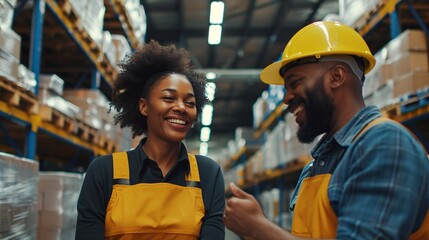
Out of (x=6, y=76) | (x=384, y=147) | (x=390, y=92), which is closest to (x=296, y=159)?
(x=390, y=92)

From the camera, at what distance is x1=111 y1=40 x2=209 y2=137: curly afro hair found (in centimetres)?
258

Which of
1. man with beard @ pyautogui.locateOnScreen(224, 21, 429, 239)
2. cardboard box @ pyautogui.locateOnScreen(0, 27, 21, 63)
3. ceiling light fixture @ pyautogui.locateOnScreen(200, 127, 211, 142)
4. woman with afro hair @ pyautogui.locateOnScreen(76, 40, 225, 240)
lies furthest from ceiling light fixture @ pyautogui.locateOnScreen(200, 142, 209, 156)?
man with beard @ pyautogui.locateOnScreen(224, 21, 429, 239)

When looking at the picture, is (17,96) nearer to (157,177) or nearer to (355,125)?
(157,177)

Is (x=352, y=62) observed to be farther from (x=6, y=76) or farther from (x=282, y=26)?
(x=282, y=26)

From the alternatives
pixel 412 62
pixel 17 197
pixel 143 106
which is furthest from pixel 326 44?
pixel 412 62

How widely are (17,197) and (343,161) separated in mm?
2681

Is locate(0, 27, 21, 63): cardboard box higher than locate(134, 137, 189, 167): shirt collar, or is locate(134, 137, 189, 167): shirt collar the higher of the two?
locate(0, 27, 21, 63): cardboard box

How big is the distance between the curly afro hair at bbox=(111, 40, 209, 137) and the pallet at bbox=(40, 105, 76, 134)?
6.68 ft

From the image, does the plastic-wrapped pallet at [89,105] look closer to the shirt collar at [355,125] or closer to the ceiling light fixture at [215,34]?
the shirt collar at [355,125]

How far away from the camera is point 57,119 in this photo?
15.8ft

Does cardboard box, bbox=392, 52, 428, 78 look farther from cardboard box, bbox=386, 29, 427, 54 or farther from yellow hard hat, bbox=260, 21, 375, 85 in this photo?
yellow hard hat, bbox=260, 21, 375, 85

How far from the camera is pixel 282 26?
12945 millimetres

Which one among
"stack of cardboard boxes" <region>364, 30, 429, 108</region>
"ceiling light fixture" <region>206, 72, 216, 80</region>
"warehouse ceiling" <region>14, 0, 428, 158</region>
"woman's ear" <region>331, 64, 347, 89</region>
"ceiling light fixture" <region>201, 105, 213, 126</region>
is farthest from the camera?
"ceiling light fixture" <region>201, 105, 213, 126</region>

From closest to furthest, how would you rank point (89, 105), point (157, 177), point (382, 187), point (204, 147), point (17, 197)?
point (382, 187) → point (157, 177) → point (17, 197) → point (89, 105) → point (204, 147)
